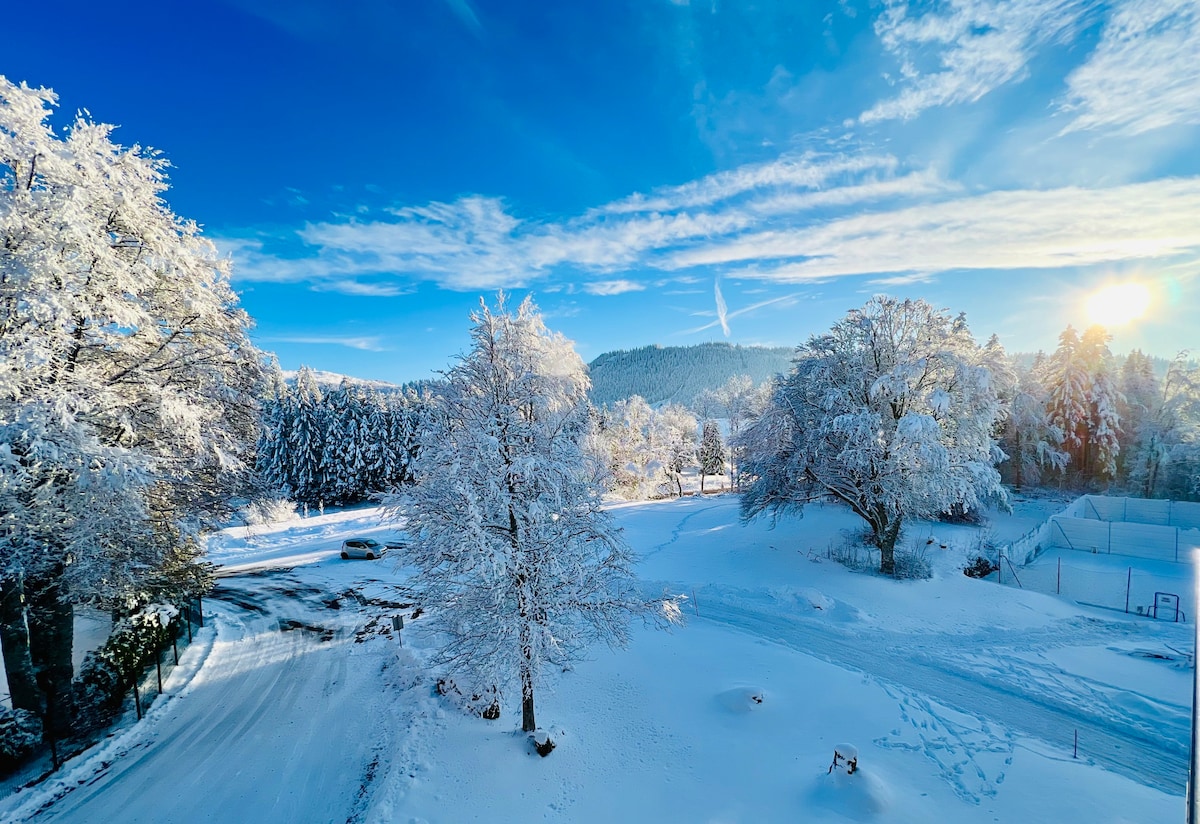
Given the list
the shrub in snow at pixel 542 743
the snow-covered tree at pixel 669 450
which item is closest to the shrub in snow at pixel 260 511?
the shrub in snow at pixel 542 743

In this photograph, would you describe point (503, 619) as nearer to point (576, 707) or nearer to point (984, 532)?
point (576, 707)

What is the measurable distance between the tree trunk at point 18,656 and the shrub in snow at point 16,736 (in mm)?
149

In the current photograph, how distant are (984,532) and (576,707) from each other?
2526 centimetres

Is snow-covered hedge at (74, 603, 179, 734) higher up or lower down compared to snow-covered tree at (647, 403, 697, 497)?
lower down

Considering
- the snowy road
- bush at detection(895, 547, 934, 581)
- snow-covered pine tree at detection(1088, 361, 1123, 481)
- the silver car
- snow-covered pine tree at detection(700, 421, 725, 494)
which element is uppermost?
snow-covered pine tree at detection(1088, 361, 1123, 481)

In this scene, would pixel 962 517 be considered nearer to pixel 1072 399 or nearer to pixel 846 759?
pixel 1072 399

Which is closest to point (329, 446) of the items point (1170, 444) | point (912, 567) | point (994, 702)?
point (912, 567)

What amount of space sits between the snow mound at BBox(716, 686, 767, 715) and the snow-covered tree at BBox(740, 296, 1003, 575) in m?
9.69

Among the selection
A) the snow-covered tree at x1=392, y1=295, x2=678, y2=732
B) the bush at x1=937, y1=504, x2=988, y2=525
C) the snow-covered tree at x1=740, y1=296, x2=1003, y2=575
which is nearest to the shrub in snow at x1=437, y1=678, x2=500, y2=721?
the snow-covered tree at x1=392, y1=295, x2=678, y2=732

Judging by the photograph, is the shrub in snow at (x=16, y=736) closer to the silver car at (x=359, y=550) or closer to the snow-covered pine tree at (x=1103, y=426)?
the silver car at (x=359, y=550)

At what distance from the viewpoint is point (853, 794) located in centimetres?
786

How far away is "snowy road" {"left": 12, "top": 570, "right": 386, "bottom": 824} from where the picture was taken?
27.3 ft

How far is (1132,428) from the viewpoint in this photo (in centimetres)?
3847

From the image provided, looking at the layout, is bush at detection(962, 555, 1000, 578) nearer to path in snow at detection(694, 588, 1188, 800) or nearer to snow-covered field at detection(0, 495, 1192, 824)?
snow-covered field at detection(0, 495, 1192, 824)
